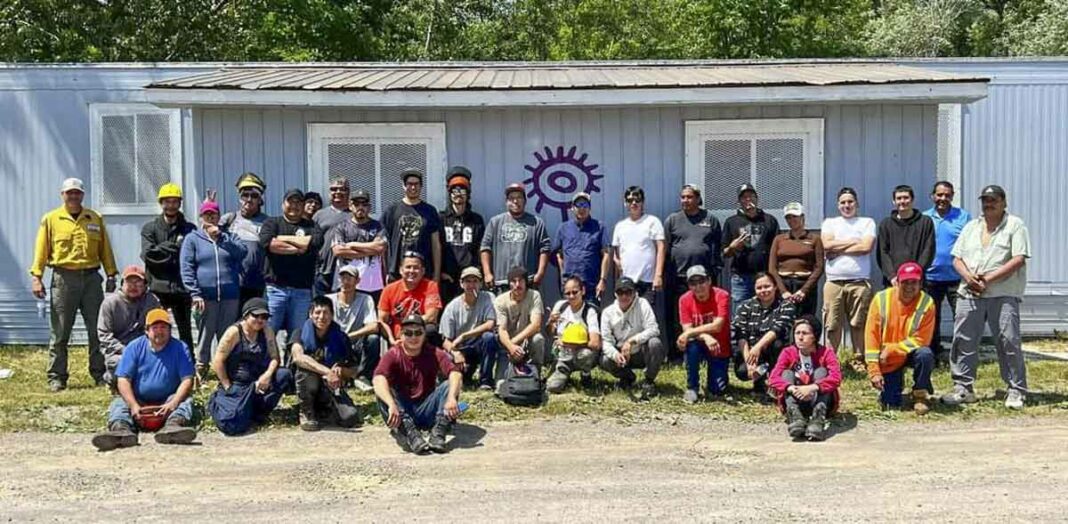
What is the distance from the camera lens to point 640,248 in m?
8.95

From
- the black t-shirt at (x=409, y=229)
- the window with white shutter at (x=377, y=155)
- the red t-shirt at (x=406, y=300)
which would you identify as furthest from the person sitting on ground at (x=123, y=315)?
the window with white shutter at (x=377, y=155)

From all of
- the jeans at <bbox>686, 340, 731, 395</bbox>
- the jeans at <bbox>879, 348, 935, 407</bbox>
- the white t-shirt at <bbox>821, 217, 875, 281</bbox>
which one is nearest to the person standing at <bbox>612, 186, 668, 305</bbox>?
the jeans at <bbox>686, 340, 731, 395</bbox>

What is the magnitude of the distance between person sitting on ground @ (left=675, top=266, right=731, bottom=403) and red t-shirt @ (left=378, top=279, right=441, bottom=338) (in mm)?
1882

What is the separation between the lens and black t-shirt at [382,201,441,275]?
8797 millimetres

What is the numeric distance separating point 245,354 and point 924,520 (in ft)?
14.5

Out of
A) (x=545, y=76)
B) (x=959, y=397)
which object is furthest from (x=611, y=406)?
(x=545, y=76)

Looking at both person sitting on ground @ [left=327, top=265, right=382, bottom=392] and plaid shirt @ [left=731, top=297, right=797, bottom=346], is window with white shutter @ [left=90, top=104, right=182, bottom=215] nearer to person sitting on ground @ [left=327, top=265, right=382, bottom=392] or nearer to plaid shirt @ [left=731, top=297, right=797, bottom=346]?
person sitting on ground @ [left=327, top=265, right=382, bottom=392]

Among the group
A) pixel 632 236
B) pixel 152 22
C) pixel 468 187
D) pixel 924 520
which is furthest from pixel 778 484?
pixel 152 22

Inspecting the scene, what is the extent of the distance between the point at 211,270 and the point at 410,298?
1.53m

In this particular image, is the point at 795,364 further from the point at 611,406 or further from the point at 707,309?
the point at 611,406

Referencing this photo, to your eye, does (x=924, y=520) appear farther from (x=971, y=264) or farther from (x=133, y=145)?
(x=133, y=145)

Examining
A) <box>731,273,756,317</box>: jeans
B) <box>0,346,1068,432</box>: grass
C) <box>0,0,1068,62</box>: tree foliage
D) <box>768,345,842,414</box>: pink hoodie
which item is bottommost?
<box>0,346,1068,432</box>: grass

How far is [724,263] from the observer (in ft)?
30.8

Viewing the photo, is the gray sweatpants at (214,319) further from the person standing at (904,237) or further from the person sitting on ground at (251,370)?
the person standing at (904,237)
